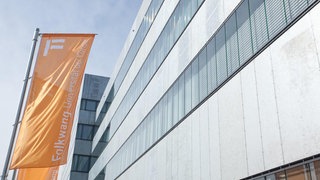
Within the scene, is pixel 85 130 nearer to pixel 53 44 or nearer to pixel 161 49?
pixel 161 49

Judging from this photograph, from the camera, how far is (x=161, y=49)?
27.6 metres

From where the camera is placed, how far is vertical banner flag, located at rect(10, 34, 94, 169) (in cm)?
972

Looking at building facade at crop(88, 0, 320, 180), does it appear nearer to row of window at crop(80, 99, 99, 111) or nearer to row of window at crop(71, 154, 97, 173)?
row of window at crop(71, 154, 97, 173)

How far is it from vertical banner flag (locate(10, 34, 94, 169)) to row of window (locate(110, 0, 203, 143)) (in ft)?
35.1

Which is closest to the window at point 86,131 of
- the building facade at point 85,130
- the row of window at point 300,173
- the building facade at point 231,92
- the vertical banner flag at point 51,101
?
the building facade at point 85,130

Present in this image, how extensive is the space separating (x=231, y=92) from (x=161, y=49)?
13.2 m

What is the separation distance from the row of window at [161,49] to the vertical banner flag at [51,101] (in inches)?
422

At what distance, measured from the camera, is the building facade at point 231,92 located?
10883 mm

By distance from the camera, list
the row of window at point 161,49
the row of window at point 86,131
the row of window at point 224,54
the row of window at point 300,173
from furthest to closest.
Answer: the row of window at point 86,131
the row of window at point 161,49
the row of window at point 224,54
the row of window at point 300,173

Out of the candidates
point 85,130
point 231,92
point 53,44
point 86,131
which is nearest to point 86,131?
point 86,131

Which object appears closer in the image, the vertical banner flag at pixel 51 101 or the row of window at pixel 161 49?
the vertical banner flag at pixel 51 101

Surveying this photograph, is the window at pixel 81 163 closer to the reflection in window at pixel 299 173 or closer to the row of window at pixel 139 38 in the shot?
the row of window at pixel 139 38

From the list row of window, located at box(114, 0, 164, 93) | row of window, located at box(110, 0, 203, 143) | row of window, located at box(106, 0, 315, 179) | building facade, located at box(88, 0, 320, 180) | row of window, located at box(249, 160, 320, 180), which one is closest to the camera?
row of window, located at box(249, 160, 320, 180)

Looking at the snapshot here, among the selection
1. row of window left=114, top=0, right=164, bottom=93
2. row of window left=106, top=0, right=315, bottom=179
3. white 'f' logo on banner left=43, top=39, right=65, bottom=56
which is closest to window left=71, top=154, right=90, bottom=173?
row of window left=114, top=0, right=164, bottom=93
